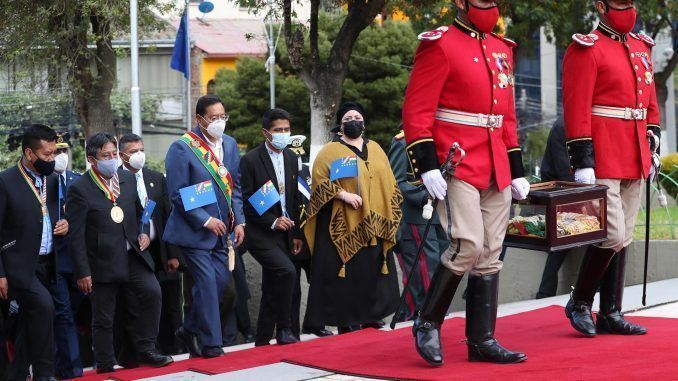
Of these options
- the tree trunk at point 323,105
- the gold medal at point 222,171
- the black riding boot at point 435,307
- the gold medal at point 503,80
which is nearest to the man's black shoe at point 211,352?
the gold medal at point 222,171

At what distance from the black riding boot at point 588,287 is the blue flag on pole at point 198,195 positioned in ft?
8.23

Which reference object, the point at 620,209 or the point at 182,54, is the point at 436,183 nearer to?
the point at 620,209

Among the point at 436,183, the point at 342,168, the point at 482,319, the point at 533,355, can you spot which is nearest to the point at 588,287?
the point at 533,355

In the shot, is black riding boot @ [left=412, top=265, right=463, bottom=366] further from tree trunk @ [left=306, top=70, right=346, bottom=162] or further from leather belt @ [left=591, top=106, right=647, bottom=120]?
tree trunk @ [left=306, top=70, right=346, bottom=162]

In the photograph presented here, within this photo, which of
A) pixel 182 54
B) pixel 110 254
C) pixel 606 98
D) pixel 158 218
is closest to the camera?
pixel 606 98

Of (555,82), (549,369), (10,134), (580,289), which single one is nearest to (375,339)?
(580,289)

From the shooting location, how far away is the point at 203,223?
8.68 meters

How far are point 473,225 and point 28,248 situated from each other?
9.77 feet

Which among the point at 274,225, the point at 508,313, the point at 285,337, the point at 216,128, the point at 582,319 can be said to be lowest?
the point at 285,337

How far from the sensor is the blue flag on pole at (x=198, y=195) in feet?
28.5

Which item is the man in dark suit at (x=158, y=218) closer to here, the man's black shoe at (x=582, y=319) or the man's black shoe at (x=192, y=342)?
the man's black shoe at (x=192, y=342)

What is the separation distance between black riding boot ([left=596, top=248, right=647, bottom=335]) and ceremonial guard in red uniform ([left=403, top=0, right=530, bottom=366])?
112cm

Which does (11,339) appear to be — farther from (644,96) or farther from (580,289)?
(644,96)

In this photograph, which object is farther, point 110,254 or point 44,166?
point 110,254
